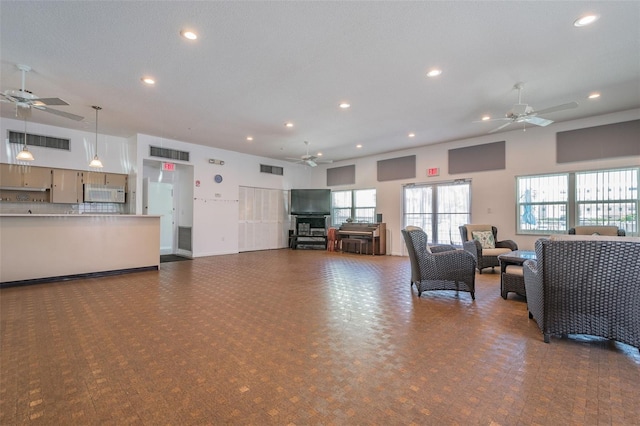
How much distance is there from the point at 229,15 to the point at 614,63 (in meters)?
4.88

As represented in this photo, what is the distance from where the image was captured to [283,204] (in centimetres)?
1094

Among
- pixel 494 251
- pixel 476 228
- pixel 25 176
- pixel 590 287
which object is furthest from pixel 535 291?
pixel 25 176

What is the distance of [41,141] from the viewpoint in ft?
21.9

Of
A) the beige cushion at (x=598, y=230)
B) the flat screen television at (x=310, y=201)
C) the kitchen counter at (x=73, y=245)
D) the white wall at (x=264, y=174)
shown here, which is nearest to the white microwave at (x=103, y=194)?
the white wall at (x=264, y=174)

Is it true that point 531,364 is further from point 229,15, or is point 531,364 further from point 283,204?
point 283,204

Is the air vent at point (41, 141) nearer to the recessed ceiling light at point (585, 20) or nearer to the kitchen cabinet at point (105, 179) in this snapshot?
A: the kitchen cabinet at point (105, 179)

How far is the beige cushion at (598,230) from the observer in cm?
541

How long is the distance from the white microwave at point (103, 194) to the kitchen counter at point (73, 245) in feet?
7.10

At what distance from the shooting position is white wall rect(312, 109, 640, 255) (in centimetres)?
610

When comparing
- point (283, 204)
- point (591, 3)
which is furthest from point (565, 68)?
point (283, 204)

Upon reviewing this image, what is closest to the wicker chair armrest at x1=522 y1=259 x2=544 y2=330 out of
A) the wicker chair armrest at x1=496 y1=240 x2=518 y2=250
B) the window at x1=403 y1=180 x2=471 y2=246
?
the wicker chair armrest at x1=496 y1=240 x2=518 y2=250

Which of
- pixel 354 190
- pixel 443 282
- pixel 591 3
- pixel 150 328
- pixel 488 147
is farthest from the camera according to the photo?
pixel 354 190

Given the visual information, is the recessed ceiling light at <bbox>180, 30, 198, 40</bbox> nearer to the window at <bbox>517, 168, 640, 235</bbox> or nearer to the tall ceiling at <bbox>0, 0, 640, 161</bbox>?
the tall ceiling at <bbox>0, 0, 640, 161</bbox>

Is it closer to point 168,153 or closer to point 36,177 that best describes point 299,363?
point 168,153
